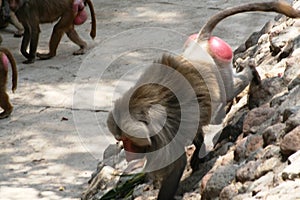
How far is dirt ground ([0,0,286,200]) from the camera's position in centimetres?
618

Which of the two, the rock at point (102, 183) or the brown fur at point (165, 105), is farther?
the rock at point (102, 183)

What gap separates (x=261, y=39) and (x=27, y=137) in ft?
7.22

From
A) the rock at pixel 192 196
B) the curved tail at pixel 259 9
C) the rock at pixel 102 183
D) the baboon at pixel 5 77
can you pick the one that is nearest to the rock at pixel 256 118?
the rock at pixel 192 196

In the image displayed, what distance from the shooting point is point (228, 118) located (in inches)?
216

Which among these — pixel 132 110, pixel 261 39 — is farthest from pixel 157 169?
pixel 261 39

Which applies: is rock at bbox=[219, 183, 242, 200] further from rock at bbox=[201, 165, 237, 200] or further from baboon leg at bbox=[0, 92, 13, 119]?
baboon leg at bbox=[0, 92, 13, 119]

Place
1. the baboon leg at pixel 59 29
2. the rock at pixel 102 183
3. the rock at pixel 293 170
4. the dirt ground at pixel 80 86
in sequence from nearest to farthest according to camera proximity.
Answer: the rock at pixel 293 170
the rock at pixel 102 183
the dirt ground at pixel 80 86
the baboon leg at pixel 59 29

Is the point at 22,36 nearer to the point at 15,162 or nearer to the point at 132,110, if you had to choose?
the point at 15,162

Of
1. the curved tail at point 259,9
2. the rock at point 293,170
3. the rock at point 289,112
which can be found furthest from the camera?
the curved tail at point 259,9

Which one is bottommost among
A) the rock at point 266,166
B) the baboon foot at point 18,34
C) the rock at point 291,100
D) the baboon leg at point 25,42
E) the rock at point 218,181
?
the baboon foot at point 18,34

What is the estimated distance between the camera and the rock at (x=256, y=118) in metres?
4.81

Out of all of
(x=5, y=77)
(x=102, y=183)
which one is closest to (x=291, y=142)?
(x=102, y=183)

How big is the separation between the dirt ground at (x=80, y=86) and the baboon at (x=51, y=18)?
15 centimetres

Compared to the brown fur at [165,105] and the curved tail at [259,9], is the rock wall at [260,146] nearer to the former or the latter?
the brown fur at [165,105]
